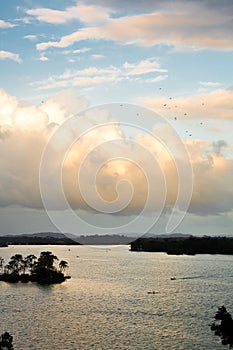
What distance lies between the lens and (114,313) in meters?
68.9

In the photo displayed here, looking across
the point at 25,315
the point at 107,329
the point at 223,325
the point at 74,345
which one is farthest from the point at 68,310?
the point at 223,325

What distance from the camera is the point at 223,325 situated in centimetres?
3294

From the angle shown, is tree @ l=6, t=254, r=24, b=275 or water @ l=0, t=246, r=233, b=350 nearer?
water @ l=0, t=246, r=233, b=350

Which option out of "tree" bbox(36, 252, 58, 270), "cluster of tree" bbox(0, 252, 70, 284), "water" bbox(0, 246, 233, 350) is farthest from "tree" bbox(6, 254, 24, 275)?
"water" bbox(0, 246, 233, 350)

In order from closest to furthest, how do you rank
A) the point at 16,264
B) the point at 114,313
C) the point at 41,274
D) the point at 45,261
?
the point at 114,313 < the point at 45,261 < the point at 41,274 < the point at 16,264

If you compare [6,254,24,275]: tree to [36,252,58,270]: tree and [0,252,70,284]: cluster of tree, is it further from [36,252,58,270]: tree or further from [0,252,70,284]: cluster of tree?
[36,252,58,270]: tree

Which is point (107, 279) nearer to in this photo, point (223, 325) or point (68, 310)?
point (68, 310)

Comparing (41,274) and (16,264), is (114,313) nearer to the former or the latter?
(41,274)

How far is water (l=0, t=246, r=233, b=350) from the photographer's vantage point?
167 feet

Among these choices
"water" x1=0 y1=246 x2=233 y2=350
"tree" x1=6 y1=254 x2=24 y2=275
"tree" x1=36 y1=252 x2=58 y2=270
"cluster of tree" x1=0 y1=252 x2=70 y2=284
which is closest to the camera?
"water" x1=0 y1=246 x2=233 y2=350

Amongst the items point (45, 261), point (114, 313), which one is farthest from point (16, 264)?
point (114, 313)

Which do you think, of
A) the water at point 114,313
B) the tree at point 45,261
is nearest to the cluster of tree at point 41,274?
the tree at point 45,261

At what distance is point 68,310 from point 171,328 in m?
19.9

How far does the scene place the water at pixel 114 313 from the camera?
51031mm
